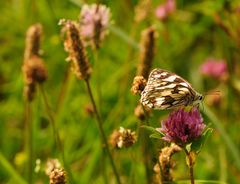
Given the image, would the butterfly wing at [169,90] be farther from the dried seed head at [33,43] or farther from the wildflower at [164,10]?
Answer: the wildflower at [164,10]

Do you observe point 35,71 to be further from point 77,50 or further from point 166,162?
point 166,162

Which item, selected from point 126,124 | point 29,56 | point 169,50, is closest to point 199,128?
point 29,56

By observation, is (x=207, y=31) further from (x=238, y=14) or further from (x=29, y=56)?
(x=29, y=56)

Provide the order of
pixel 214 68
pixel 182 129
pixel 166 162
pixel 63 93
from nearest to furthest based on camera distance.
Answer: pixel 182 129 < pixel 166 162 < pixel 63 93 < pixel 214 68

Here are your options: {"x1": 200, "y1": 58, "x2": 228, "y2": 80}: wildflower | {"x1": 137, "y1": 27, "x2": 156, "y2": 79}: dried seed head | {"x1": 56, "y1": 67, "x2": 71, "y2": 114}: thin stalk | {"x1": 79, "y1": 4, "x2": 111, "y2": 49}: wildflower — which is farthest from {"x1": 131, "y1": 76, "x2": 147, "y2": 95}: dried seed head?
{"x1": 200, "y1": 58, "x2": 228, "y2": 80}: wildflower

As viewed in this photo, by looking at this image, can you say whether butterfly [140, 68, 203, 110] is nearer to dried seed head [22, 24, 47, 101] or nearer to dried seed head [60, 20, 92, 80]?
dried seed head [60, 20, 92, 80]

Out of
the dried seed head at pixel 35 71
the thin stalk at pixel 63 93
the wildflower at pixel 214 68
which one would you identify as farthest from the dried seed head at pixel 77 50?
the wildflower at pixel 214 68

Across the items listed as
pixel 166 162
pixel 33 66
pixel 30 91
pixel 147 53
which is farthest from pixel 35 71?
pixel 166 162
